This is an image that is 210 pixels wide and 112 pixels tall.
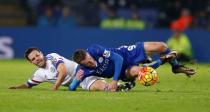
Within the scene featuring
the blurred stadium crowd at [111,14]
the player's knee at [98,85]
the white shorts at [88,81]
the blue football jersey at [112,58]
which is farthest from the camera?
the blurred stadium crowd at [111,14]

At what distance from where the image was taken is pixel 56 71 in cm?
1567

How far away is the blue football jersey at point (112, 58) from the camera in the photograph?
14945mm

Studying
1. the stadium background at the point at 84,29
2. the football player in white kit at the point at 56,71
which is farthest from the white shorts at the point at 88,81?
the stadium background at the point at 84,29

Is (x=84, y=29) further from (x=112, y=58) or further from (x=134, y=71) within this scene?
(x=112, y=58)

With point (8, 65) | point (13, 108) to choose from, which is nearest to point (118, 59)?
point (13, 108)

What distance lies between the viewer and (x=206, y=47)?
29.3 metres

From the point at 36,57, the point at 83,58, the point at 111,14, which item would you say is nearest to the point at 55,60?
the point at 36,57

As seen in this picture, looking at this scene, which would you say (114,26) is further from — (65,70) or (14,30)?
(65,70)

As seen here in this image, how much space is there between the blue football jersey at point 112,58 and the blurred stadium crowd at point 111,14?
47.8 ft

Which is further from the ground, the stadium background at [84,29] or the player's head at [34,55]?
the stadium background at [84,29]

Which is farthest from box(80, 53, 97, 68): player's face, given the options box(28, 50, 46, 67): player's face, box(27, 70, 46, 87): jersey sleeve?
box(27, 70, 46, 87): jersey sleeve

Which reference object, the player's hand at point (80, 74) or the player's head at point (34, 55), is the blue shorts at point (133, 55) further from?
the player's head at point (34, 55)

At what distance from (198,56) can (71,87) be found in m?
14.5

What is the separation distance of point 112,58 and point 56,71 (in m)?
1.33
